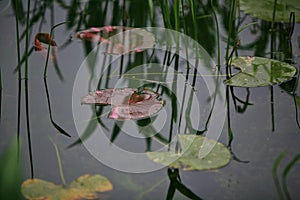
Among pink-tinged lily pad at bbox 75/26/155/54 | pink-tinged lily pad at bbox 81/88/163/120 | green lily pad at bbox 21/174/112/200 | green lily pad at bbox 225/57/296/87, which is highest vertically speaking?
pink-tinged lily pad at bbox 75/26/155/54

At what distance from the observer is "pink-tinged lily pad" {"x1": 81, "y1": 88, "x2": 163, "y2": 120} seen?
111 cm

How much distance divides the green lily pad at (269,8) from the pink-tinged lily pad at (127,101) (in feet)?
1.73

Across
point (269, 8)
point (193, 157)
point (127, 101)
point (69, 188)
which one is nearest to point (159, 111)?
point (127, 101)

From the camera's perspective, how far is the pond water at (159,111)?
95 cm

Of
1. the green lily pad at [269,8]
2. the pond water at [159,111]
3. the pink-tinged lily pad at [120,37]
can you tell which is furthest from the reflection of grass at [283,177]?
the green lily pad at [269,8]

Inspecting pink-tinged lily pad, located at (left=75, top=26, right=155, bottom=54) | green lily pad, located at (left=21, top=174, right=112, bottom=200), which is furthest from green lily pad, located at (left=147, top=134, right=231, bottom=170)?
pink-tinged lily pad, located at (left=75, top=26, right=155, bottom=54)

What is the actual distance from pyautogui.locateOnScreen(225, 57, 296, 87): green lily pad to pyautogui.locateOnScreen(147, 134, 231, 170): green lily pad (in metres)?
0.26

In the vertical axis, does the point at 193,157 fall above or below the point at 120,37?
below

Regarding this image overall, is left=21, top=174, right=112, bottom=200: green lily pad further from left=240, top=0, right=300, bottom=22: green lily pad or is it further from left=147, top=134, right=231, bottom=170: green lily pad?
left=240, top=0, right=300, bottom=22: green lily pad

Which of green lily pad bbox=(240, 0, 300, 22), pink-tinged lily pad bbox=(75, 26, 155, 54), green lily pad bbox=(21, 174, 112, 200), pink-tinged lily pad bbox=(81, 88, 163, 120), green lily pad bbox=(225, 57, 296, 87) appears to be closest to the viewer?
green lily pad bbox=(21, 174, 112, 200)

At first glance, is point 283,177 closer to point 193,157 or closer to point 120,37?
point 193,157

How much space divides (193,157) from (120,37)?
527 mm

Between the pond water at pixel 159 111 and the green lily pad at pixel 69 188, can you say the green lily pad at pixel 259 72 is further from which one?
the green lily pad at pixel 69 188

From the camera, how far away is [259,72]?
49.5 inches
